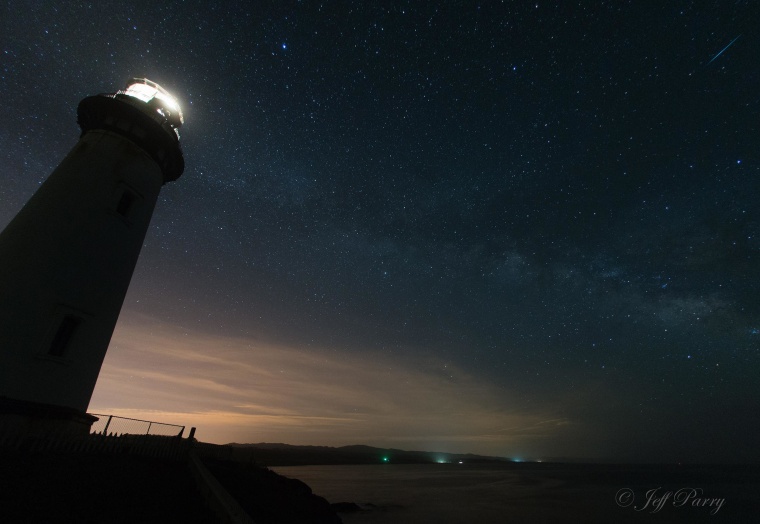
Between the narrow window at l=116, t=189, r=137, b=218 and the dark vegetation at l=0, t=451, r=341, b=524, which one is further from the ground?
the narrow window at l=116, t=189, r=137, b=218

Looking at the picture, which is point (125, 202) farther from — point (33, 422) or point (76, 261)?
point (33, 422)

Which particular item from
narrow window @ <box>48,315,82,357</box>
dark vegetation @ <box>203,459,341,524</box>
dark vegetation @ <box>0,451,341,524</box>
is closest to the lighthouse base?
dark vegetation @ <box>0,451,341,524</box>

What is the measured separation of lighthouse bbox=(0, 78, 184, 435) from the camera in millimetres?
11391

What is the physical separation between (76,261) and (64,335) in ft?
8.58

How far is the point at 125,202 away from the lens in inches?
608

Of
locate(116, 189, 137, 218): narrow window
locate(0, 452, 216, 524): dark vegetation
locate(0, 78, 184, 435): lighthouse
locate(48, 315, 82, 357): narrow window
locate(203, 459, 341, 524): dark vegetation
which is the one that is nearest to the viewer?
locate(0, 452, 216, 524): dark vegetation

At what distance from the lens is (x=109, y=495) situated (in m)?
9.20

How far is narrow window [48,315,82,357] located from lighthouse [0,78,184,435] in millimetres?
29

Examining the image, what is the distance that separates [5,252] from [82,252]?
2095 mm

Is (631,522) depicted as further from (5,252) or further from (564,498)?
(5,252)

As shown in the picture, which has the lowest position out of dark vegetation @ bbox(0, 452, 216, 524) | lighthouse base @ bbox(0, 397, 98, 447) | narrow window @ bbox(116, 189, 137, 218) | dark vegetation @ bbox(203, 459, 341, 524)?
dark vegetation @ bbox(203, 459, 341, 524)

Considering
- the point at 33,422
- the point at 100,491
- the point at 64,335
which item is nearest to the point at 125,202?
the point at 64,335

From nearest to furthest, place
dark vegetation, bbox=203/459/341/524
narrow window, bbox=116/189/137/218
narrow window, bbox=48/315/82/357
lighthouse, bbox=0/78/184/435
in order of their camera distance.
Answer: lighthouse, bbox=0/78/184/435
narrow window, bbox=48/315/82/357
dark vegetation, bbox=203/459/341/524
narrow window, bbox=116/189/137/218

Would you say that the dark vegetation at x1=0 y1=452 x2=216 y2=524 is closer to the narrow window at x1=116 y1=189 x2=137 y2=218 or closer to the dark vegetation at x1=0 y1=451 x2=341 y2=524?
the dark vegetation at x1=0 y1=451 x2=341 y2=524
